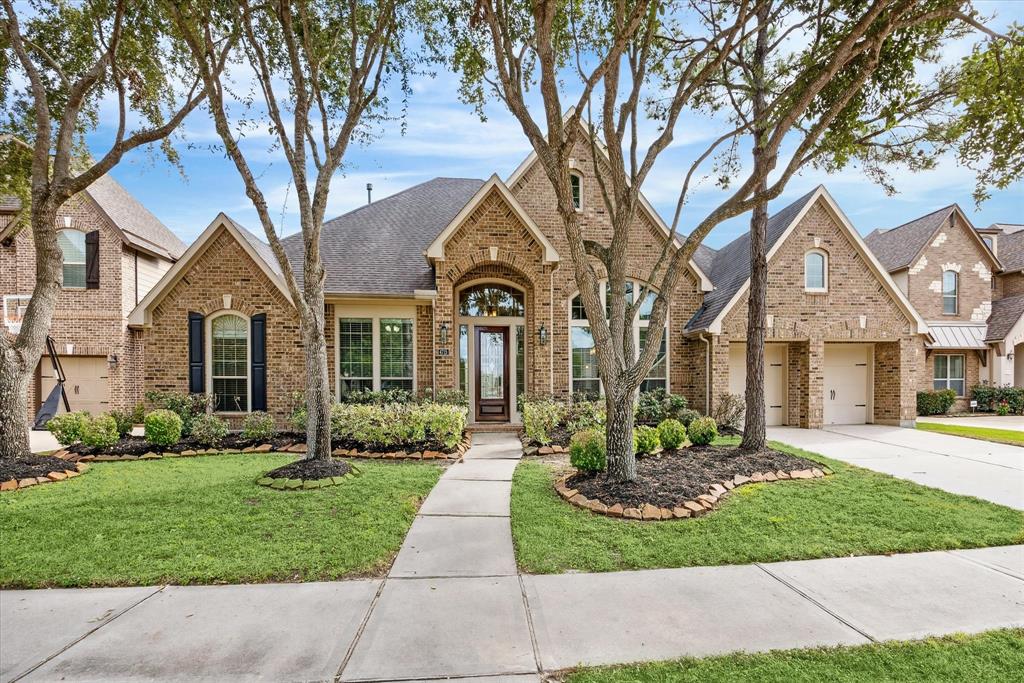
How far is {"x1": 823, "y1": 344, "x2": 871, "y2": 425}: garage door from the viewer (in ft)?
43.9

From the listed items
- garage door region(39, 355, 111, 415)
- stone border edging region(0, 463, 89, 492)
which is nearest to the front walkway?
stone border edging region(0, 463, 89, 492)

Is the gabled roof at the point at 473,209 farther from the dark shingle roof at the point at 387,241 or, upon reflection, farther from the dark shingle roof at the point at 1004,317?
the dark shingle roof at the point at 1004,317

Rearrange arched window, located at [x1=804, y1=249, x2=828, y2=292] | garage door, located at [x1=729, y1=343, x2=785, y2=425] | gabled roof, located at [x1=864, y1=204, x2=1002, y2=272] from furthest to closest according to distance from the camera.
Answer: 1. gabled roof, located at [x1=864, y1=204, x2=1002, y2=272]
2. garage door, located at [x1=729, y1=343, x2=785, y2=425]
3. arched window, located at [x1=804, y1=249, x2=828, y2=292]

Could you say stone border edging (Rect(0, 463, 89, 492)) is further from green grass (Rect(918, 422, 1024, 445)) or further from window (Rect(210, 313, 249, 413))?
green grass (Rect(918, 422, 1024, 445))

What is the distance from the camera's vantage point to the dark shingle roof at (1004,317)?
55.8 feet

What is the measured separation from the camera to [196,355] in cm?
1086

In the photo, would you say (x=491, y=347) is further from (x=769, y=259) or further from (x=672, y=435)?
(x=769, y=259)

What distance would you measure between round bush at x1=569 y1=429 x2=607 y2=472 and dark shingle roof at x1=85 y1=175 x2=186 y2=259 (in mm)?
14085

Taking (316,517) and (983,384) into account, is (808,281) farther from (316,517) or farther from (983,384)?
(316,517)

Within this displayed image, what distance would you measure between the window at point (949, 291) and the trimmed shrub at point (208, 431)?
80.7 feet

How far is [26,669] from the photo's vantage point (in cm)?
274

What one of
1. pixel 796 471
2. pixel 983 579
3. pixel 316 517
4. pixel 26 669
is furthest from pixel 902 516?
pixel 26 669

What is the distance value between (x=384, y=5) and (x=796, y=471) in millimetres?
9840

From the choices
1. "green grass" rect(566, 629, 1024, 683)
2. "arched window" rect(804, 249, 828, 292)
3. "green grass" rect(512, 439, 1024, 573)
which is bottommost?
"green grass" rect(512, 439, 1024, 573)
